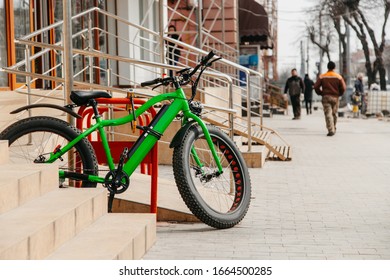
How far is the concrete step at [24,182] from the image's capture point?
193 inches

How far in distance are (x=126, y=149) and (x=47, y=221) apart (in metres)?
1.61

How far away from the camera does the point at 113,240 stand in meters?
5.09

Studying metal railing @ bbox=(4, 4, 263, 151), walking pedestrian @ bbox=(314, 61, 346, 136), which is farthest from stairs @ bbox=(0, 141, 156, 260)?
walking pedestrian @ bbox=(314, 61, 346, 136)

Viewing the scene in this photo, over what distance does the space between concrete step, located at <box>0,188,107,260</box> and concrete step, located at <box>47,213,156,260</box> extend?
0.06 metres

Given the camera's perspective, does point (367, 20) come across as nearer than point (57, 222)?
No

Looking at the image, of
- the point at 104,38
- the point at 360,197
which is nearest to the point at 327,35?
the point at 104,38

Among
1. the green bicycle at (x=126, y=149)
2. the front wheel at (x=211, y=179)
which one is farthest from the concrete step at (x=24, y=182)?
the front wheel at (x=211, y=179)

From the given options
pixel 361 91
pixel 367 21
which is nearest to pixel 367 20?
pixel 367 21

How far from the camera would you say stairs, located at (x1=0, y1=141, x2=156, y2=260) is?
440 cm

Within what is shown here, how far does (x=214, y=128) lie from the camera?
6590 mm

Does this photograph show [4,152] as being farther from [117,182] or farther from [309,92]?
[309,92]

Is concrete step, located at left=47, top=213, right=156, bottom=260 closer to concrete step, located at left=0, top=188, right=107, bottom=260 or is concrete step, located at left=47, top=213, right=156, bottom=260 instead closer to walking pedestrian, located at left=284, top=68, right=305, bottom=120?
concrete step, located at left=0, top=188, right=107, bottom=260
